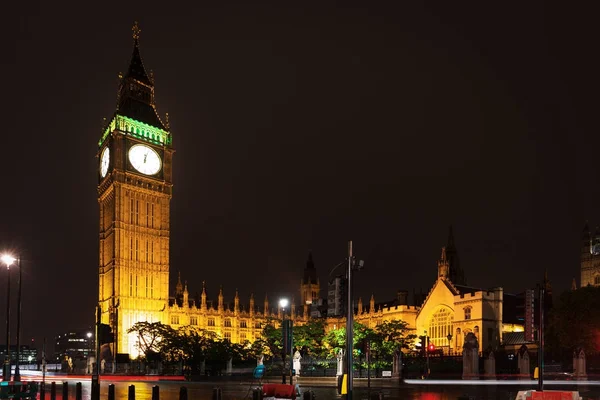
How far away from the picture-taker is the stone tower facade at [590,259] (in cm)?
14738

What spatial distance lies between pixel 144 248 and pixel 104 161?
15.6 m

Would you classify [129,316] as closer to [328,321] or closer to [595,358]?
[328,321]

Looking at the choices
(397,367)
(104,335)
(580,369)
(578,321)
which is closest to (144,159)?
(397,367)

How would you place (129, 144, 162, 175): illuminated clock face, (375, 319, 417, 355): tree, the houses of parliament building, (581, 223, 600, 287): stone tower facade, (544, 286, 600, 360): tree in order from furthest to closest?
(581, 223, 600, 287): stone tower facade
(129, 144, 162, 175): illuminated clock face
the houses of parliament building
(375, 319, 417, 355): tree
(544, 286, 600, 360): tree

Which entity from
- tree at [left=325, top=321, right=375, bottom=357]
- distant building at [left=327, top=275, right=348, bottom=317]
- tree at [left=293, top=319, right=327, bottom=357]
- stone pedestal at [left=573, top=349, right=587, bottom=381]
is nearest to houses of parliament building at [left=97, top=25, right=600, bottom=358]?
tree at [left=325, top=321, right=375, bottom=357]

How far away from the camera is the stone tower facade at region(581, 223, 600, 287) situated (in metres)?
147

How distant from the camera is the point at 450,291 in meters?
91.6

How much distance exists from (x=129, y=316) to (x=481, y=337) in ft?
160

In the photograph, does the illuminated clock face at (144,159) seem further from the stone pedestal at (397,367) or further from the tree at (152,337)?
the stone pedestal at (397,367)

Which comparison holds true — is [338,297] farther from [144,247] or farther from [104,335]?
[144,247]

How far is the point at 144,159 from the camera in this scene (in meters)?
110

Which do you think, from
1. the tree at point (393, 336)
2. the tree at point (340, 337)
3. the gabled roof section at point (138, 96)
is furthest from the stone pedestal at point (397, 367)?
the gabled roof section at point (138, 96)

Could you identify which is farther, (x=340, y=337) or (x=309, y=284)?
(x=309, y=284)

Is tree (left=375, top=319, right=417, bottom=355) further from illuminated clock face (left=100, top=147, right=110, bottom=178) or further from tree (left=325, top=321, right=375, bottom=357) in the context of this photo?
illuminated clock face (left=100, top=147, right=110, bottom=178)
